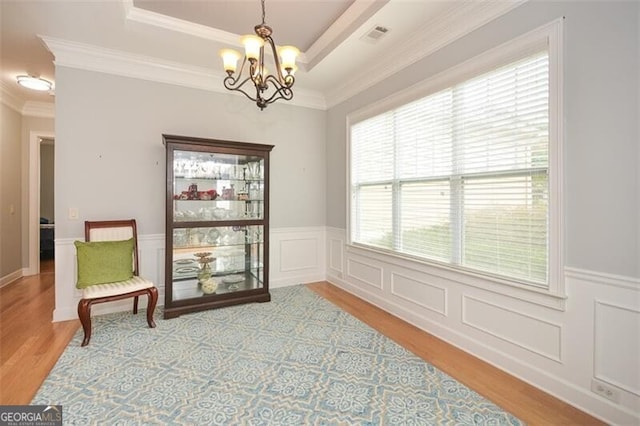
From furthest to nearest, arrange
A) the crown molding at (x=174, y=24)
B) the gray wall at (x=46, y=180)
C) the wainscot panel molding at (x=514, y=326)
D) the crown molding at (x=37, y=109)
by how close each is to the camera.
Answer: the gray wall at (x=46, y=180) → the crown molding at (x=37, y=109) → the crown molding at (x=174, y=24) → the wainscot panel molding at (x=514, y=326)

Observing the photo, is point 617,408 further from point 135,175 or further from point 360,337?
point 135,175

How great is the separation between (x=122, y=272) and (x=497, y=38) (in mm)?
4002

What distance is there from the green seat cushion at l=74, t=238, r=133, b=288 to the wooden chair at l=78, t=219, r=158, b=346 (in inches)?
2.8

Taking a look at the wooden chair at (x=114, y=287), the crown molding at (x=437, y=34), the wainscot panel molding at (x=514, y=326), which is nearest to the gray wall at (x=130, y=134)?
the wooden chair at (x=114, y=287)

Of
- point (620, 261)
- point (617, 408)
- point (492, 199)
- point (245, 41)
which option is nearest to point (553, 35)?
point (492, 199)

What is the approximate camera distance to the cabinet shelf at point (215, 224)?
338 cm

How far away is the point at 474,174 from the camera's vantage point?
254 cm

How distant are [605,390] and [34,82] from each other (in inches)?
253

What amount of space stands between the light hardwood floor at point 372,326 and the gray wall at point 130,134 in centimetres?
103

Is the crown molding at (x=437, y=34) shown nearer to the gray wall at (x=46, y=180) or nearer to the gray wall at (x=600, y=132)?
the gray wall at (x=600, y=132)

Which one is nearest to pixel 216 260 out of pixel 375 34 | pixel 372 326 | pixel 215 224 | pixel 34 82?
pixel 215 224

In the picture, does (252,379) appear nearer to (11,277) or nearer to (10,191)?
(11,277)

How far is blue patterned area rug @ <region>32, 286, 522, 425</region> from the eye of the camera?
1830 millimetres

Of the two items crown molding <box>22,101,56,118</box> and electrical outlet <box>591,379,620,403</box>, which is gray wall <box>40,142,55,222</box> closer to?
crown molding <box>22,101,56,118</box>
